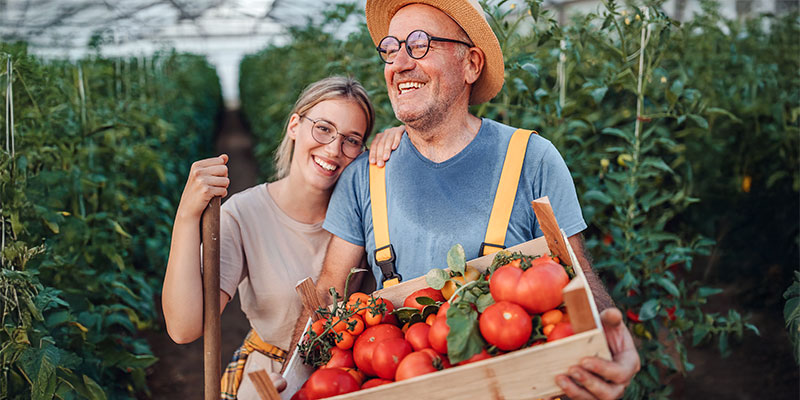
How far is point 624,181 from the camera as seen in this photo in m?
2.52

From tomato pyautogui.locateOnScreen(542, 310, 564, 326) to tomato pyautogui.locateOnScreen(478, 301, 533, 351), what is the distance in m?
0.04

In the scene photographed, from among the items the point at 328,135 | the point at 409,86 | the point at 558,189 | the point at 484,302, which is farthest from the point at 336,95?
the point at 484,302

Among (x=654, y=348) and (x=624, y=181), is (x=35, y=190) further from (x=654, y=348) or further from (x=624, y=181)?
(x=654, y=348)

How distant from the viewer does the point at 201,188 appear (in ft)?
5.18

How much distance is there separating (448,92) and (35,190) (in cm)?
152

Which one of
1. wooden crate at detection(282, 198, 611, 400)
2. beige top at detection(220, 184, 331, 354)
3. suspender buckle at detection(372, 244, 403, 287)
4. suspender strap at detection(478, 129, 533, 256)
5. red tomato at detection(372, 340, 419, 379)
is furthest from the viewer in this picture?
beige top at detection(220, 184, 331, 354)

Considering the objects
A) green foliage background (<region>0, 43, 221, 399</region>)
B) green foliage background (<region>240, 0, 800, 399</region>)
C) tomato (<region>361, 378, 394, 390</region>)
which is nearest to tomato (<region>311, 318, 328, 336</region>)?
tomato (<region>361, 378, 394, 390</region>)

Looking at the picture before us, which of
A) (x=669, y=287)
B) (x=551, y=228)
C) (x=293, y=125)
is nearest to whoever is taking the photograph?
(x=551, y=228)

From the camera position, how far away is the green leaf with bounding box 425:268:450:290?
4.60ft

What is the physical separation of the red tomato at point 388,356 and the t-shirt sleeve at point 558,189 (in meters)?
0.67

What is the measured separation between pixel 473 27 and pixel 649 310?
4.37 ft

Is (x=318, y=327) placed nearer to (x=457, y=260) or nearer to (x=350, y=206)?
(x=457, y=260)

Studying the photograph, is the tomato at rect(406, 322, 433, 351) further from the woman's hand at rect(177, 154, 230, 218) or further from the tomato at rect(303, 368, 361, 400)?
the woman's hand at rect(177, 154, 230, 218)

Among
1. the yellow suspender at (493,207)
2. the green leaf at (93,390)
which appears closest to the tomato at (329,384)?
the yellow suspender at (493,207)
